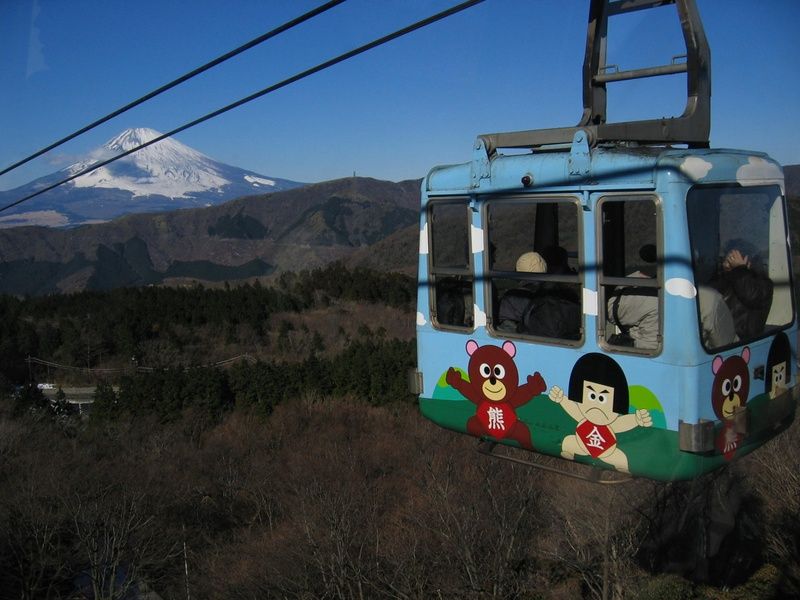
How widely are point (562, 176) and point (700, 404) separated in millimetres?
1593

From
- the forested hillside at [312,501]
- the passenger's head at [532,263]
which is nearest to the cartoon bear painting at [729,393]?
the passenger's head at [532,263]

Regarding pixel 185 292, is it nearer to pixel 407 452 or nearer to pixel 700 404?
pixel 407 452

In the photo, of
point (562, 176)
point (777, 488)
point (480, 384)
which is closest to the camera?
point (562, 176)

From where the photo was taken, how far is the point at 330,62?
19.7 feet

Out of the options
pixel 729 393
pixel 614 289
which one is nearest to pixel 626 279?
pixel 614 289

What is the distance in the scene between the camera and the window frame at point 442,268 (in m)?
5.46

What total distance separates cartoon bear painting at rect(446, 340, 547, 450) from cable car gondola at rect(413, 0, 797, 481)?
0.01 meters

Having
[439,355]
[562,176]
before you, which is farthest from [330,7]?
[439,355]

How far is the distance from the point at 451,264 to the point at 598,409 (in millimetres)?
1481

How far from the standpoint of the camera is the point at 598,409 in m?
4.90

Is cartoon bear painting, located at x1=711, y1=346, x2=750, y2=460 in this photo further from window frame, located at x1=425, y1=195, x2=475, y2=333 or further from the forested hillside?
the forested hillside

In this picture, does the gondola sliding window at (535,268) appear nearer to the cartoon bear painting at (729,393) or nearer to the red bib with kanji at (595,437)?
the red bib with kanji at (595,437)

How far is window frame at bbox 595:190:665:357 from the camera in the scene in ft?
14.8

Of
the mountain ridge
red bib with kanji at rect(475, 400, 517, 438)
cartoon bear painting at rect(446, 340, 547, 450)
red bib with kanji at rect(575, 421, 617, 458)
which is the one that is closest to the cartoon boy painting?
red bib with kanji at rect(575, 421, 617, 458)
